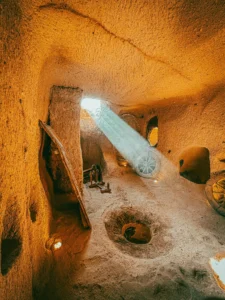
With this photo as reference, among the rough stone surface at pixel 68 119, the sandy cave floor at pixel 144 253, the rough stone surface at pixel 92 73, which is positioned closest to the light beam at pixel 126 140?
the sandy cave floor at pixel 144 253

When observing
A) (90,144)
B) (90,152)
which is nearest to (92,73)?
(90,144)

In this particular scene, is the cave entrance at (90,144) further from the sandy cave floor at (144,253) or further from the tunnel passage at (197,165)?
the tunnel passage at (197,165)

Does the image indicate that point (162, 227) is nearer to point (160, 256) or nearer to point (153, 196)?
point (160, 256)

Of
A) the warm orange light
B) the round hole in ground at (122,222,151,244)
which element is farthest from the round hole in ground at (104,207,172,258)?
the warm orange light

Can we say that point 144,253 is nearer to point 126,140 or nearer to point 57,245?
point 57,245

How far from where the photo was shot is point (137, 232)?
437cm

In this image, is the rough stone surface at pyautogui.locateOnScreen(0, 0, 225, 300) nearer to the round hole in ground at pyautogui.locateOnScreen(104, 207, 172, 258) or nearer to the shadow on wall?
the round hole in ground at pyautogui.locateOnScreen(104, 207, 172, 258)

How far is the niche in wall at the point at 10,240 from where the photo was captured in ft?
4.97

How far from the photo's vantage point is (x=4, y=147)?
1.41 meters

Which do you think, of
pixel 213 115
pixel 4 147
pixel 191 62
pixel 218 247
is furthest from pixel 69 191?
pixel 213 115

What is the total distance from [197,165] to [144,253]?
188 inches

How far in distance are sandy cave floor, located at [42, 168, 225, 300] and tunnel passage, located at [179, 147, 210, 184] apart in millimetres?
1575

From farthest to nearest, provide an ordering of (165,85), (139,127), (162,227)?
(139,127) < (165,85) < (162,227)

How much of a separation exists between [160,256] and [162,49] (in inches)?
144
